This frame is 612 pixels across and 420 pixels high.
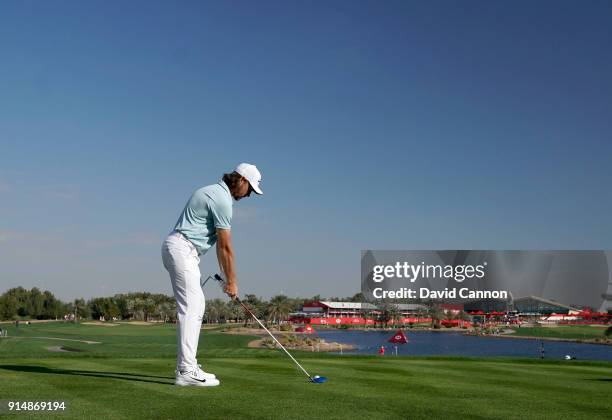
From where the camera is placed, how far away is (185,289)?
7.41 m

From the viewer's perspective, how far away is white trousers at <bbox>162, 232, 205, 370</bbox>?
7.39 m

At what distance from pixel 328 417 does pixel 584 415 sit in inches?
100

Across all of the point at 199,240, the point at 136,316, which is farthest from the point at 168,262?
the point at 136,316

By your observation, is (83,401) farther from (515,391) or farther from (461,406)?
(515,391)

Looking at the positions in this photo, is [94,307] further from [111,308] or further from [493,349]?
[493,349]

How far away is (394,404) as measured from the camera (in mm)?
6293

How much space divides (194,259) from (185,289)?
377mm

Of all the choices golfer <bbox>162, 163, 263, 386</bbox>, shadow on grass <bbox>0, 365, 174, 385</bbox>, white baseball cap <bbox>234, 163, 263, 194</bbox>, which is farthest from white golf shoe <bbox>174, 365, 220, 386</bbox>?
white baseball cap <bbox>234, 163, 263, 194</bbox>

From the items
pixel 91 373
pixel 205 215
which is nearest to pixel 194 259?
pixel 205 215

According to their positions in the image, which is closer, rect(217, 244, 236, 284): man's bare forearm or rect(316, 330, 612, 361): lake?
rect(217, 244, 236, 284): man's bare forearm

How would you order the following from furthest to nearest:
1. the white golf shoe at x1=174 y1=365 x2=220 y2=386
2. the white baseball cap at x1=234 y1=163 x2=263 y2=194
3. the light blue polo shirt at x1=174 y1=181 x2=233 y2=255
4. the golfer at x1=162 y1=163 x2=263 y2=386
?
1. the white baseball cap at x1=234 y1=163 x2=263 y2=194
2. the light blue polo shirt at x1=174 y1=181 x2=233 y2=255
3. the golfer at x1=162 y1=163 x2=263 y2=386
4. the white golf shoe at x1=174 y1=365 x2=220 y2=386

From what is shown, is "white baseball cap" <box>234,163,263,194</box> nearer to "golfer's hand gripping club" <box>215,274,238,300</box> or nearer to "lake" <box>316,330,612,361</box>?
"golfer's hand gripping club" <box>215,274,238,300</box>

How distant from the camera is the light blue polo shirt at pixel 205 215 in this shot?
7.48m

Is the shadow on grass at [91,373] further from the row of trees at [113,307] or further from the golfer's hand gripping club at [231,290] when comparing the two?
the row of trees at [113,307]
